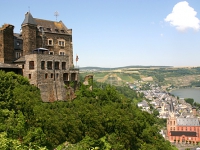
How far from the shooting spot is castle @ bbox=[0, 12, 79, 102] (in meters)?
41.0

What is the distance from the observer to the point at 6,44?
42594 millimetres

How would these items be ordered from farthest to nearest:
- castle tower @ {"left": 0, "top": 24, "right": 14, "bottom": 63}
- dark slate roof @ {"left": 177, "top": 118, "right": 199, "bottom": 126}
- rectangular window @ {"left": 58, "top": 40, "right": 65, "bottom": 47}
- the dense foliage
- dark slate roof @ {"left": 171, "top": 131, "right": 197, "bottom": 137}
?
dark slate roof @ {"left": 177, "top": 118, "right": 199, "bottom": 126}, dark slate roof @ {"left": 171, "top": 131, "right": 197, "bottom": 137}, rectangular window @ {"left": 58, "top": 40, "right": 65, "bottom": 47}, castle tower @ {"left": 0, "top": 24, "right": 14, "bottom": 63}, the dense foliage

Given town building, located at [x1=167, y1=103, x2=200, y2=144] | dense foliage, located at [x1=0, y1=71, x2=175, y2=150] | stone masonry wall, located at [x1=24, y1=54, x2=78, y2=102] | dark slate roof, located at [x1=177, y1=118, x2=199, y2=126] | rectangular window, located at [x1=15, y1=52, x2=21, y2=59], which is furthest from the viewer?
dark slate roof, located at [x1=177, y1=118, x2=199, y2=126]

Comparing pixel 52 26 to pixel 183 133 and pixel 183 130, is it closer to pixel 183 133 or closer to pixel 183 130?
pixel 183 133

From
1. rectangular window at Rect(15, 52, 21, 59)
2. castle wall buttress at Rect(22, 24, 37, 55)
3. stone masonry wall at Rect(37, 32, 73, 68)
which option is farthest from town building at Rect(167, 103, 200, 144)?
rectangular window at Rect(15, 52, 21, 59)

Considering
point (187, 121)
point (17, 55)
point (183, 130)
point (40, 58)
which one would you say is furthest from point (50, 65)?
point (187, 121)

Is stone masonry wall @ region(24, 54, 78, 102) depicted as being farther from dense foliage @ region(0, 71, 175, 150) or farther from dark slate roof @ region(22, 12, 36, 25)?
dark slate roof @ region(22, 12, 36, 25)

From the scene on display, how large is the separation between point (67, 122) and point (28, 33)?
19471 mm

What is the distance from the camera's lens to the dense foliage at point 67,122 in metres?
29.2

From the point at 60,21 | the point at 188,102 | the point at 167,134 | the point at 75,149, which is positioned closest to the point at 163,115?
the point at 167,134

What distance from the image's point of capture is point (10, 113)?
2881cm

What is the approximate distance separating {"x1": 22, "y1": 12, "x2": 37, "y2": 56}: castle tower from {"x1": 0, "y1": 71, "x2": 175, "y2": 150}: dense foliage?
25.5 feet

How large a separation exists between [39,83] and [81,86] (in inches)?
328

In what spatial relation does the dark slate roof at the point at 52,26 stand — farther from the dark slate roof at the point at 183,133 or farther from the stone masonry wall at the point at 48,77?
the dark slate roof at the point at 183,133
